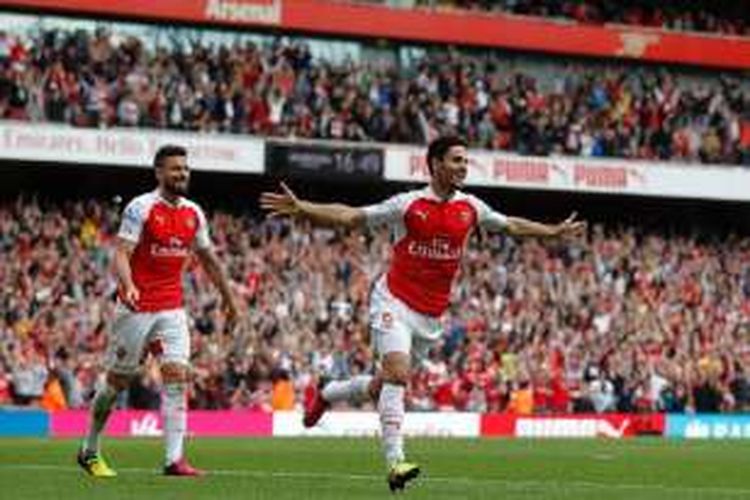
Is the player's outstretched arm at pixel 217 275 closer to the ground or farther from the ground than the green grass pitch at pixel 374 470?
farther from the ground

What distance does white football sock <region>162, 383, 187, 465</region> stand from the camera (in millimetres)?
16953

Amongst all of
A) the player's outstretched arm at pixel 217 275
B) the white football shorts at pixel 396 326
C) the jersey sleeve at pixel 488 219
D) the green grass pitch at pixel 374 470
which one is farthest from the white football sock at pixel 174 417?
the jersey sleeve at pixel 488 219

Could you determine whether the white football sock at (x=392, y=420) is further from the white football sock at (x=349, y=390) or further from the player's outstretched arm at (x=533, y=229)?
the player's outstretched arm at (x=533, y=229)

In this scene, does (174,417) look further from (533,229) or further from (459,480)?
(533,229)

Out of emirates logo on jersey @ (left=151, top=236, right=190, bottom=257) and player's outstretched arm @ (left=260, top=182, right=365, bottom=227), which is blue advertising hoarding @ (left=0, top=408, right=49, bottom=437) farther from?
player's outstretched arm @ (left=260, top=182, right=365, bottom=227)

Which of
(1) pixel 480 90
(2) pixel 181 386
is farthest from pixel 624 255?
(2) pixel 181 386

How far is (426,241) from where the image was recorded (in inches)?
632

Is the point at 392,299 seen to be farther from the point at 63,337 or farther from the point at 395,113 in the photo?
the point at 395,113

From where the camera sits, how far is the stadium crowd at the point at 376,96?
41.5 meters

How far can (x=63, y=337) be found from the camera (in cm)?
3628

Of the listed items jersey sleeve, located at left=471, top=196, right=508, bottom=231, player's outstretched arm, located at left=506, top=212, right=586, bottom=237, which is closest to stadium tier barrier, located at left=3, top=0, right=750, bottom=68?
player's outstretched arm, located at left=506, top=212, right=586, bottom=237

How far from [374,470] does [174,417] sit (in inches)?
133

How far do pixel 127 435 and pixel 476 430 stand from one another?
24.8 ft

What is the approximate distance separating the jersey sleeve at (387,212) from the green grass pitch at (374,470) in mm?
2012
